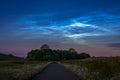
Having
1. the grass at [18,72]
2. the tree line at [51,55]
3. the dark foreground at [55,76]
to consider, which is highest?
the tree line at [51,55]

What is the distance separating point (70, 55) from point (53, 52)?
1440cm

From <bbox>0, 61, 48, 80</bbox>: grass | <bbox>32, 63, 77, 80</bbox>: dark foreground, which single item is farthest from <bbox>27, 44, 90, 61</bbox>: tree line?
<bbox>32, 63, 77, 80</bbox>: dark foreground

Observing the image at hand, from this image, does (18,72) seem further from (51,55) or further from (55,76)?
(51,55)

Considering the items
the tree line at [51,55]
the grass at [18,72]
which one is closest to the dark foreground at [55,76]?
the grass at [18,72]

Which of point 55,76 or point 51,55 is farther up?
point 51,55

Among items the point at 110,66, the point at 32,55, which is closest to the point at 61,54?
the point at 32,55

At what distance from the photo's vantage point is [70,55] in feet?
591

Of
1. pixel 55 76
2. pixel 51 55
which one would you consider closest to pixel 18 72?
pixel 55 76

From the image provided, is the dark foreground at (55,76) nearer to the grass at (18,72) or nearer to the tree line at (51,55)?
the grass at (18,72)

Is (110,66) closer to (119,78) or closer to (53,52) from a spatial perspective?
(119,78)

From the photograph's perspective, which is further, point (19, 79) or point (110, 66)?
point (110, 66)

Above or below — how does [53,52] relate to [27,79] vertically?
above

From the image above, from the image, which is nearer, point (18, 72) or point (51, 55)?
point (18, 72)

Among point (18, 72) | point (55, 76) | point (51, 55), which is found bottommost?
point (55, 76)
